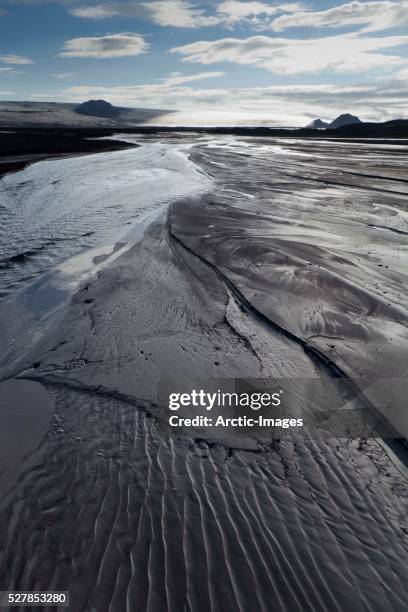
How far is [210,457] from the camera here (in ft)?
13.4

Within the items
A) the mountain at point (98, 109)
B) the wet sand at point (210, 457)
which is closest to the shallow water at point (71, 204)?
the wet sand at point (210, 457)

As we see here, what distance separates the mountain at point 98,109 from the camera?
6461 inches

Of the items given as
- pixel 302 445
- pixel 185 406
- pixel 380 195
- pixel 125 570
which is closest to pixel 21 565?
pixel 125 570

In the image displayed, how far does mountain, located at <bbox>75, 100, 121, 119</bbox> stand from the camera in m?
164

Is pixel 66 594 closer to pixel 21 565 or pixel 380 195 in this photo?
pixel 21 565

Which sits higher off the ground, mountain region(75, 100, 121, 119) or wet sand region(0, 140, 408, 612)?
mountain region(75, 100, 121, 119)

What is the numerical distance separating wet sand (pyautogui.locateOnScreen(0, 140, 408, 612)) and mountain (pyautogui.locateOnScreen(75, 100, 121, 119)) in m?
178

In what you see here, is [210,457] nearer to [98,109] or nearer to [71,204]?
[71,204]

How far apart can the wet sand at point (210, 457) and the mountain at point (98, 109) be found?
178185 millimetres

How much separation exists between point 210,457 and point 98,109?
195967 millimetres

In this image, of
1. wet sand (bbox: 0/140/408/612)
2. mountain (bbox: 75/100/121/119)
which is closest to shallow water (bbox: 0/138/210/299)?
wet sand (bbox: 0/140/408/612)

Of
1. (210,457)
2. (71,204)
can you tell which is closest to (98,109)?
(71,204)

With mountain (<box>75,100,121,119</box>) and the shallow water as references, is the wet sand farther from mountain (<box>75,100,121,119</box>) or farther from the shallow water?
mountain (<box>75,100,121,119</box>)

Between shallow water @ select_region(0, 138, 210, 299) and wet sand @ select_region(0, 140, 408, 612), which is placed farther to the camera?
shallow water @ select_region(0, 138, 210, 299)
